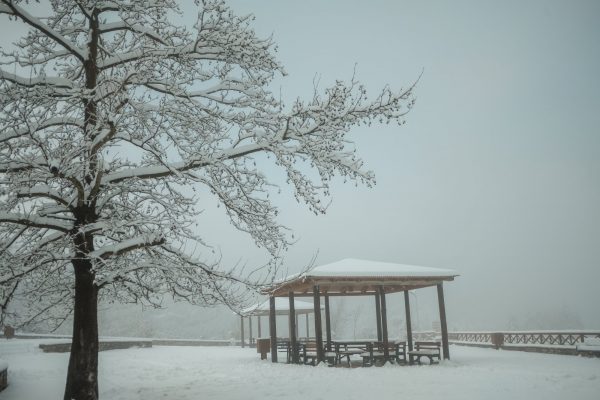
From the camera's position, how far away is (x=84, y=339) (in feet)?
22.8

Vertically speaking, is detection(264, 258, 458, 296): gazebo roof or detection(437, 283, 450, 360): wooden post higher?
detection(264, 258, 458, 296): gazebo roof

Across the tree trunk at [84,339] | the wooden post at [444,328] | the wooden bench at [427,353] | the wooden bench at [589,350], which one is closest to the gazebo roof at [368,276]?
the wooden post at [444,328]

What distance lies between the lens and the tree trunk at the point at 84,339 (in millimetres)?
6805

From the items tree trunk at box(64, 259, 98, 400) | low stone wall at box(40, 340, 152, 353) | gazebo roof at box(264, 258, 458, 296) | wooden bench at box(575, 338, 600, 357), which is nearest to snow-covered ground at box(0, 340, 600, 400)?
wooden bench at box(575, 338, 600, 357)

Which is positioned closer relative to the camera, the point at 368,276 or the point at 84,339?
the point at 84,339

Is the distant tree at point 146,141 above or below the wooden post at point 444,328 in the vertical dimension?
above

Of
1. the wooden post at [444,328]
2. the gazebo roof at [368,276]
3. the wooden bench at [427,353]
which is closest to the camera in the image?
the wooden bench at [427,353]

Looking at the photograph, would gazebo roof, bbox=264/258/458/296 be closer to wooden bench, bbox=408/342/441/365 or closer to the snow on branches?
wooden bench, bbox=408/342/441/365

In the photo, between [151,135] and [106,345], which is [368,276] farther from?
[106,345]

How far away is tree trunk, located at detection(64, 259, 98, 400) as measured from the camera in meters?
6.80

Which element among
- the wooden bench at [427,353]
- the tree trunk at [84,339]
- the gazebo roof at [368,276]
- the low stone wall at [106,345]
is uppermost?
the gazebo roof at [368,276]

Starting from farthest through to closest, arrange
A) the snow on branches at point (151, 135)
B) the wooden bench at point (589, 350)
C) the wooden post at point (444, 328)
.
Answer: the wooden bench at point (589, 350), the wooden post at point (444, 328), the snow on branches at point (151, 135)

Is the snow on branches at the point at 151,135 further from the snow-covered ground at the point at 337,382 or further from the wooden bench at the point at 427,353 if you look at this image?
the wooden bench at the point at 427,353

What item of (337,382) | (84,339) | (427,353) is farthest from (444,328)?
(84,339)
